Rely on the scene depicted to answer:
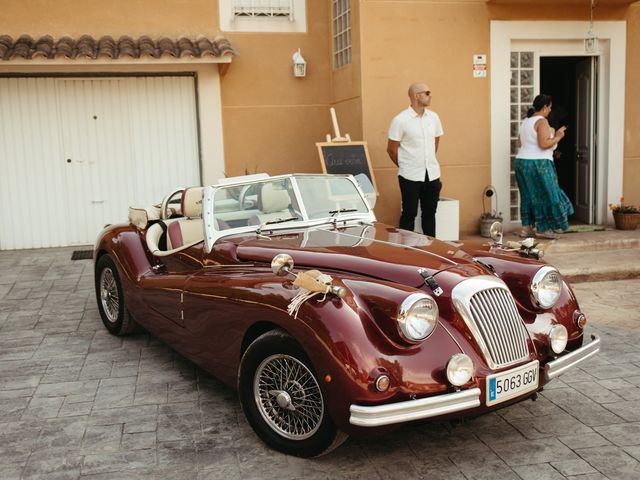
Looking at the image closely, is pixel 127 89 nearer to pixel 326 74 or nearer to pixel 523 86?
pixel 326 74

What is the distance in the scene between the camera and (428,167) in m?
8.32

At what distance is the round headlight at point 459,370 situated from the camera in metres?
3.42

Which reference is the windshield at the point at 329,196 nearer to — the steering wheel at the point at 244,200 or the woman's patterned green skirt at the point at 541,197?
the steering wheel at the point at 244,200

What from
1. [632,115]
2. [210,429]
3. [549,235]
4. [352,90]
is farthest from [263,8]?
[210,429]

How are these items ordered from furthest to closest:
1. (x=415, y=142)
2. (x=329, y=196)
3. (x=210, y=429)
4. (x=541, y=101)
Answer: (x=541, y=101), (x=415, y=142), (x=329, y=196), (x=210, y=429)

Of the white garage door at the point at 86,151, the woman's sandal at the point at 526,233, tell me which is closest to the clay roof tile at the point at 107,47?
the white garage door at the point at 86,151

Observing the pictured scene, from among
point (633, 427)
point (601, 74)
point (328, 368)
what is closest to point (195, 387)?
point (328, 368)

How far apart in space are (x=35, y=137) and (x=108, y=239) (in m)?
4.79

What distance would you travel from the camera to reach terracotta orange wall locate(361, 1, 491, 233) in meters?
9.22

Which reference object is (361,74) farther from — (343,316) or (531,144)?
(343,316)

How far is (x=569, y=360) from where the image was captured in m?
3.92

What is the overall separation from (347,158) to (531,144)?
2.31 m

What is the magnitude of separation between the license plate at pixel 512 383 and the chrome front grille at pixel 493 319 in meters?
0.07

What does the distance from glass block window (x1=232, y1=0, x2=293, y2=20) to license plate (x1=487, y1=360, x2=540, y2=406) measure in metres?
8.01
